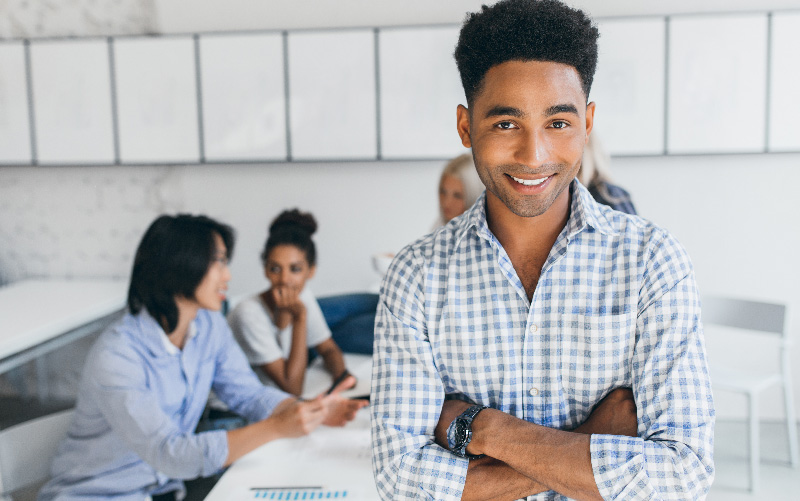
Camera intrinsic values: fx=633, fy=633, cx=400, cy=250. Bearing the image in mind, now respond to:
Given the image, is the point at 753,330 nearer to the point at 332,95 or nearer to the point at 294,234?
the point at 294,234

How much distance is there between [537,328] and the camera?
91 centimetres

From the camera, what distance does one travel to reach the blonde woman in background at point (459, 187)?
239 centimetres

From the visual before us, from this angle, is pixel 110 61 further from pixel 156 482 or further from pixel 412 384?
pixel 412 384

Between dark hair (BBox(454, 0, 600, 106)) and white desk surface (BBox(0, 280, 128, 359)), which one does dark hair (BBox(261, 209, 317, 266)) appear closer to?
white desk surface (BBox(0, 280, 128, 359))

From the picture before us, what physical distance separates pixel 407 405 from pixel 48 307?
249 cm

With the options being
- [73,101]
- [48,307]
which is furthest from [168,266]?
[73,101]

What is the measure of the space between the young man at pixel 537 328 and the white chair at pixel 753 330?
76.0 inches

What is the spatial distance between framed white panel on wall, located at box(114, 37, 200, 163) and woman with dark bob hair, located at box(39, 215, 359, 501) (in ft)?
5.32

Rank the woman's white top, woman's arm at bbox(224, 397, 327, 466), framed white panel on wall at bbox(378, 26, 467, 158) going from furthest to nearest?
framed white panel on wall at bbox(378, 26, 467, 158) → the woman's white top → woman's arm at bbox(224, 397, 327, 466)

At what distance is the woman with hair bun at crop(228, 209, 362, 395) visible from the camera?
2.21m

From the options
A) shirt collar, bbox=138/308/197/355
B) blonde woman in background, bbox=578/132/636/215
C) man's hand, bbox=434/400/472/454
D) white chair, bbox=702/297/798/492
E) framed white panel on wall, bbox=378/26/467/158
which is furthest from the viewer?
framed white panel on wall, bbox=378/26/467/158

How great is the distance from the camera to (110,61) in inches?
132

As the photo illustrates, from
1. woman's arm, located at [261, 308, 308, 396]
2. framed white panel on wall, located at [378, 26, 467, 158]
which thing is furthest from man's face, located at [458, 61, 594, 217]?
framed white panel on wall, located at [378, 26, 467, 158]

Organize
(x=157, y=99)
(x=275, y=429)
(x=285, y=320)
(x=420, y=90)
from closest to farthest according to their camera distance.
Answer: (x=275, y=429), (x=285, y=320), (x=420, y=90), (x=157, y=99)
